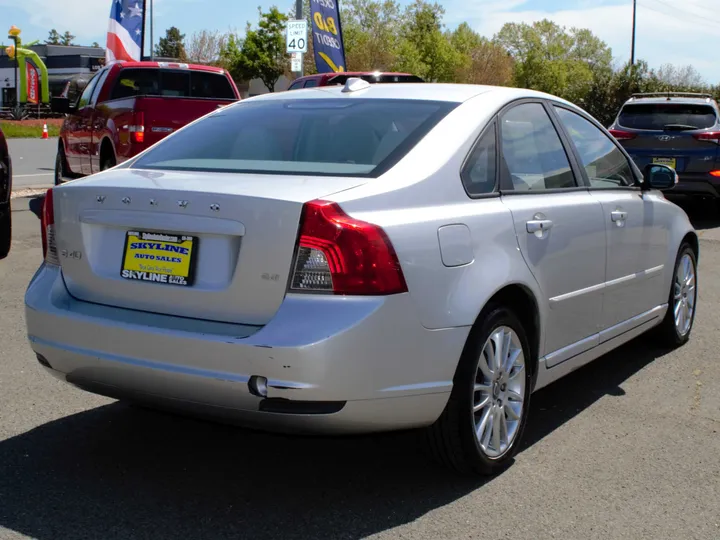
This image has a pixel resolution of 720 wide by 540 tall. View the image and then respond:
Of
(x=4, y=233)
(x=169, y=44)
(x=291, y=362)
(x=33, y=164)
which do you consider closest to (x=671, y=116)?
(x=4, y=233)

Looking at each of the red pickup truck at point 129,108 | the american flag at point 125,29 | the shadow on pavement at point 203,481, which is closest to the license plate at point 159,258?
the shadow on pavement at point 203,481

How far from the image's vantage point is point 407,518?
3.37 metres

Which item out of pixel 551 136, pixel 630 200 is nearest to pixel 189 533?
pixel 551 136

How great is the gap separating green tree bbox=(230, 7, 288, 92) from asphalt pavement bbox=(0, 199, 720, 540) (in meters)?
69.0

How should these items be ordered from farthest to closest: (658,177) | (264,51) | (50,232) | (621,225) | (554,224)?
(264,51), (658,177), (621,225), (554,224), (50,232)

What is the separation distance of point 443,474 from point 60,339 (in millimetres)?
Answer: 1642

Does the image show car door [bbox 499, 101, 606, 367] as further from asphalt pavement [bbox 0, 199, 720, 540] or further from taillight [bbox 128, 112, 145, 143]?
taillight [bbox 128, 112, 145, 143]

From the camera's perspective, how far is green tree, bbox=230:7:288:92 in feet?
235

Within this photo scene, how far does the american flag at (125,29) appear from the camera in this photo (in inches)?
882

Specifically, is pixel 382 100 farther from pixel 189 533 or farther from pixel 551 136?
pixel 189 533

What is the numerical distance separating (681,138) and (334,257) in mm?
10727

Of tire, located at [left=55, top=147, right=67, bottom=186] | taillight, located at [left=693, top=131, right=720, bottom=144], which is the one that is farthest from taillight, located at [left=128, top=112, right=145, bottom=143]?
taillight, located at [left=693, top=131, right=720, bottom=144]

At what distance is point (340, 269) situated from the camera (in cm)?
313

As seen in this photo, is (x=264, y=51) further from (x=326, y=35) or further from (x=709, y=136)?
(x=709, y=136)
